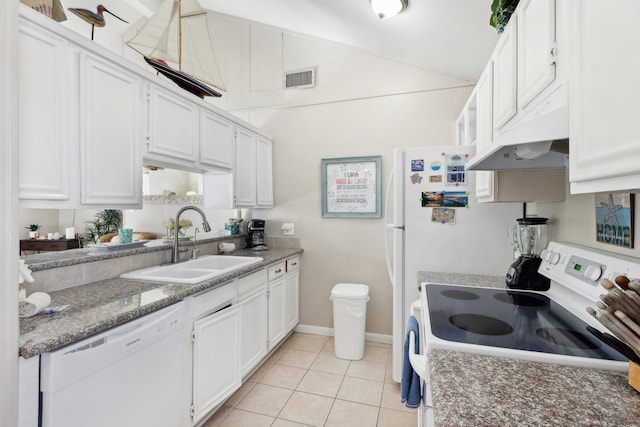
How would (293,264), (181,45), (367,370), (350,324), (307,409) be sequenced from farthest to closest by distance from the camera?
(293,264) → (350,324) → (367,370) → (181,45) → (307,409)

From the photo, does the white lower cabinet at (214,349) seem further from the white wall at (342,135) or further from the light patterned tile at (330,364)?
the white wall at (342,135)

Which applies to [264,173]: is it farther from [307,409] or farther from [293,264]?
[307,409]

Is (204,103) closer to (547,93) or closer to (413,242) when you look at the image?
(413,242)

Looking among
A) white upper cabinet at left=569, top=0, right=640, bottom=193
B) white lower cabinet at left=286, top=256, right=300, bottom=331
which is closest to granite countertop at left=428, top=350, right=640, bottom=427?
white upper cabinet at left=569, top=0, right=640, bottom=193

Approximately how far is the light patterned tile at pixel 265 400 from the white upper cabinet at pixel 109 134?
1.50 meters

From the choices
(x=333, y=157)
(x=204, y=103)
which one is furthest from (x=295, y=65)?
(x=204, y=103)

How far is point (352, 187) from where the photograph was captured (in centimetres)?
299

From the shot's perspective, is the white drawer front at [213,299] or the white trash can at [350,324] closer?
the white drawer front at [213,299]

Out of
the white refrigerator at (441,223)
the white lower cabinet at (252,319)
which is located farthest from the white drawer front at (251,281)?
the white refrigerator at (441,223)

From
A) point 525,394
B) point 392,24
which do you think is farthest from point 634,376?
point 392,24

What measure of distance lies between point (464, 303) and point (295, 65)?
2.91 metres

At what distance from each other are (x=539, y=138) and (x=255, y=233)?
105 inches

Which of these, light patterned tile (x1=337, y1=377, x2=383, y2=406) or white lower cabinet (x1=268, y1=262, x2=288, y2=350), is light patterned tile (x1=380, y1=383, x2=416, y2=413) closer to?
light patterned tile (x1=337, y1=377, x2=383, y2=406)

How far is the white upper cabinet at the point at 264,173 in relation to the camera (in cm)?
300
